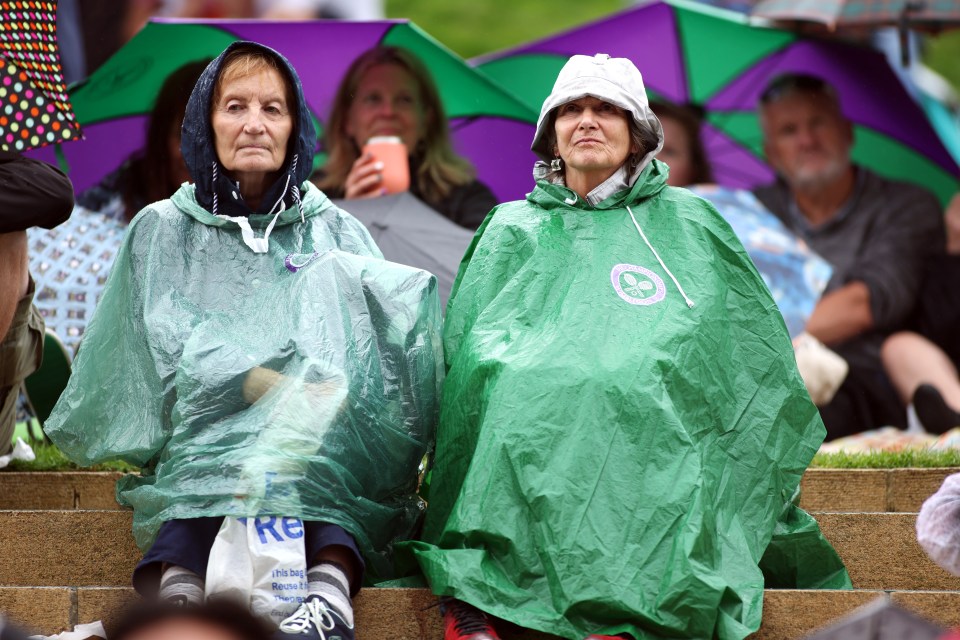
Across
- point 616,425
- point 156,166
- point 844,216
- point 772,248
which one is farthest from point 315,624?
point 844,216

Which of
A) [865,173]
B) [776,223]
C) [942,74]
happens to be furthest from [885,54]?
[942,74]

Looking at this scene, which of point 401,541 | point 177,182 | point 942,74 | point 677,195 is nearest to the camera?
point 401,541

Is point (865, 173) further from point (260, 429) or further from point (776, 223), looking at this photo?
point (260, 429)

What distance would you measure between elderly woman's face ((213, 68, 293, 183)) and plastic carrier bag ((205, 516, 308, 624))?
4.43 ft

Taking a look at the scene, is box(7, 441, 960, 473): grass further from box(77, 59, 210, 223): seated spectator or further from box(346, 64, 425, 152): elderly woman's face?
box(346, 64, 425, 152): elderly woman's face

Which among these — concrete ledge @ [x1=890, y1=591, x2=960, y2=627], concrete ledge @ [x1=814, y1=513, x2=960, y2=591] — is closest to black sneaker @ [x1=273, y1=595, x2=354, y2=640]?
concrete ledge @ [x1=890, y1=591, x2=960, y2=627]

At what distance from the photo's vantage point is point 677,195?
17.4ft

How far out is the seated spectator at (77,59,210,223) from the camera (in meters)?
7.75

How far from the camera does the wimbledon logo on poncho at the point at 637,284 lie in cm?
496

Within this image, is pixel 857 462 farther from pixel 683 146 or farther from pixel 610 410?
pixel 683 146

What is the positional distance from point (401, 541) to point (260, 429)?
69cm

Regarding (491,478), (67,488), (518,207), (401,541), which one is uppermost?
(518,207)

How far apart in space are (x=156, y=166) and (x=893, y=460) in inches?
150

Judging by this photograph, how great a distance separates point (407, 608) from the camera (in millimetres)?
4531
